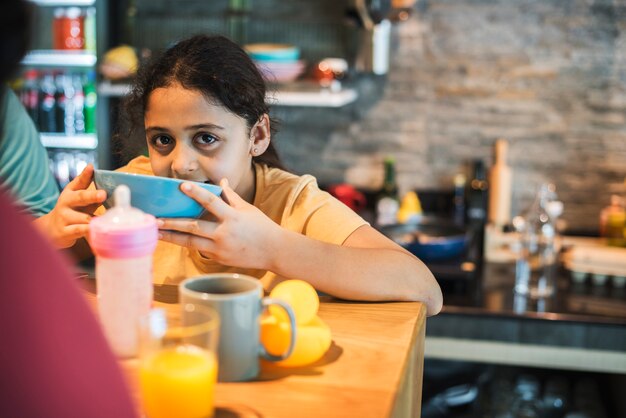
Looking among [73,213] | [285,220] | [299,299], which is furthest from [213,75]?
[299,299]

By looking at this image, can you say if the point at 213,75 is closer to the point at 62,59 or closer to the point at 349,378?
the point at 349,378

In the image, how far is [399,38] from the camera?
3494 mm

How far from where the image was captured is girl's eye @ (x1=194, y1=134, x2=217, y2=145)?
1436 mm

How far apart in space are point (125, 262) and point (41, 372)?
1.24 ft

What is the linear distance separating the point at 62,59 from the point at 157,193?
299 centimetres

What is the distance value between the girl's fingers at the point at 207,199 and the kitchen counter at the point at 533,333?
1501mm

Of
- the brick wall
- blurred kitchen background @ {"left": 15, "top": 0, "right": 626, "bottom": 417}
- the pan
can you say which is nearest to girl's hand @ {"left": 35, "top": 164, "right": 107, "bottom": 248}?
the pan

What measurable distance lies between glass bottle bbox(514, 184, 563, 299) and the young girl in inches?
51.5

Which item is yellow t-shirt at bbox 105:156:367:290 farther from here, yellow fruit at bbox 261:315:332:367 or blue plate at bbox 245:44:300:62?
blue plate at bbox 245:44:300:62

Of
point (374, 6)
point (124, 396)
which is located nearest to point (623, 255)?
point (374, 6)

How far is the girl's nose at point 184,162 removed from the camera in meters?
1.39

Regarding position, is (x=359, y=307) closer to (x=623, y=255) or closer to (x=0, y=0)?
(x=0, y=0)

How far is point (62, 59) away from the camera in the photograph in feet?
12.6

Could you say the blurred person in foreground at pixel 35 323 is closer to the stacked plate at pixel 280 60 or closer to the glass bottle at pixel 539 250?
the glass bottle at pixel 539 250
